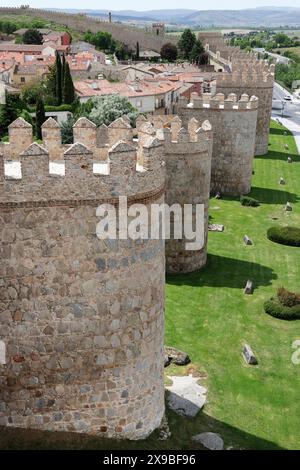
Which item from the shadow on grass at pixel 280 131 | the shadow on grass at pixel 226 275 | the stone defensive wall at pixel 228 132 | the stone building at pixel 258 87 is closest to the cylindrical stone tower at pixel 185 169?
the shadow on grass at pixel 226 275

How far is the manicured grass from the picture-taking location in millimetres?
17688

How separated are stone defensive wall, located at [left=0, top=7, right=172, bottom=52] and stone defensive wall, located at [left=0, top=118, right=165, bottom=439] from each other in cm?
13504

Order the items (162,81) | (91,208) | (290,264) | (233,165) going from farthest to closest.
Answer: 1. (162,81)
2. (233,165)
3. (290,264)
4. (91,208)

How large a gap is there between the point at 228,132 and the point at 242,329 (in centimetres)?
2068

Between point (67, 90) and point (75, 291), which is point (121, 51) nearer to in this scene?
point (67, 90)

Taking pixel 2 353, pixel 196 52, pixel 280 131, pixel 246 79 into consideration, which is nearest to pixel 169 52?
pixel 196 52

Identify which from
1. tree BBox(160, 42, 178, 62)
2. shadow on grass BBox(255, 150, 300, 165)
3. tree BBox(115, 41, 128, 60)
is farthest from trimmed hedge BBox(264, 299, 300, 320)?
tree BBox(115, 41, 128, 60)

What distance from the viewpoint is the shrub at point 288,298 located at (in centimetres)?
2478

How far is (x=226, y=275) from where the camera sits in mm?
28438

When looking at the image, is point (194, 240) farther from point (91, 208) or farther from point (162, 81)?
point (162, 81)

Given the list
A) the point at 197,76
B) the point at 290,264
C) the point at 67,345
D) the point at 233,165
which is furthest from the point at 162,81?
the point at 67,345

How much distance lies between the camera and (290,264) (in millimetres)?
30391
